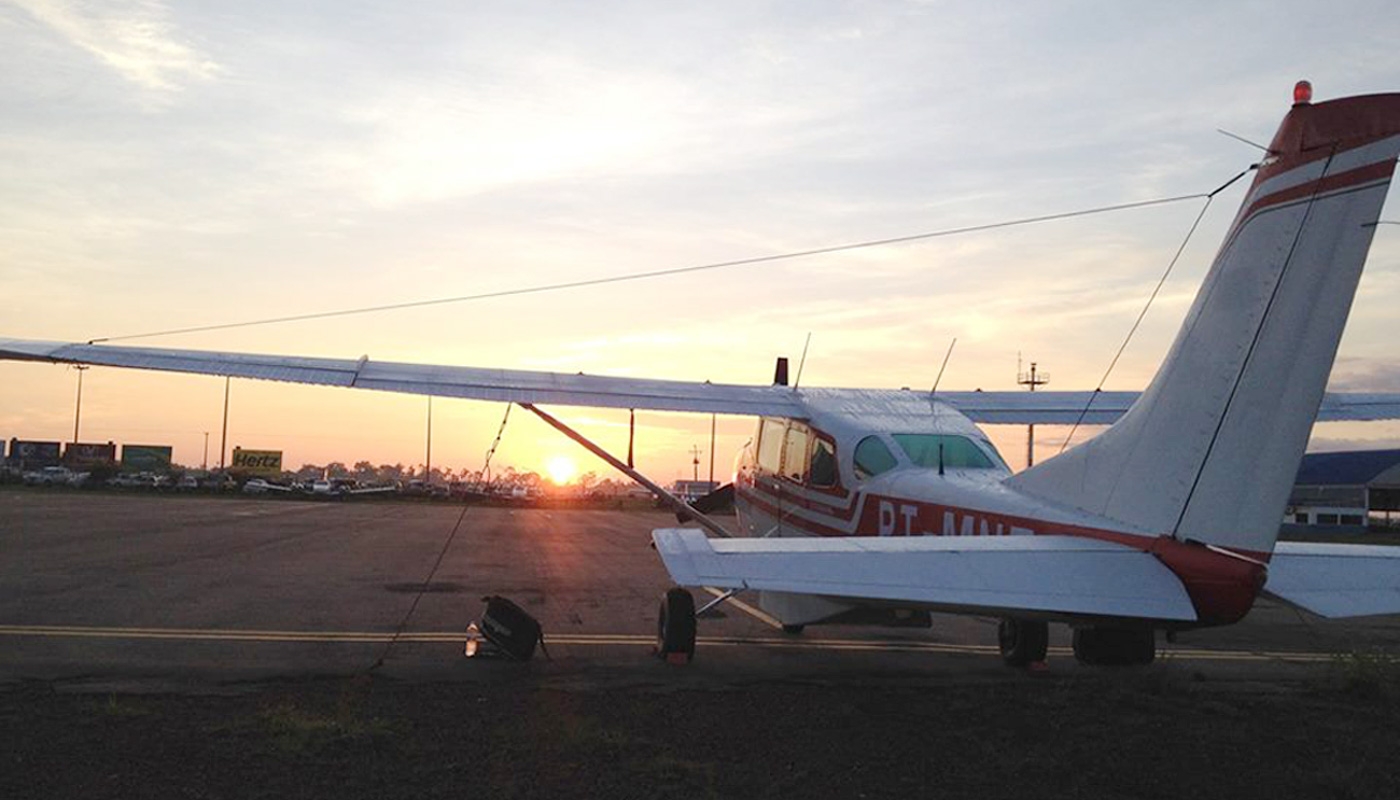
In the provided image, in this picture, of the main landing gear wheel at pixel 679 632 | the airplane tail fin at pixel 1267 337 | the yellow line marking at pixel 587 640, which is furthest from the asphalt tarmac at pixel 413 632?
the airplane tail fin at pixel 1267 337

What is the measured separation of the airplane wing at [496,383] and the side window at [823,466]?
70cm

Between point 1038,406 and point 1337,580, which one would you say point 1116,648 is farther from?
point 1038,406

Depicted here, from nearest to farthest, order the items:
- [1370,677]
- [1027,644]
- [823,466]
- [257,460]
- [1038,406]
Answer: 1. [1370,677]
2. [1027,644]
3. [823,466]
4. [1038,406]
5. [257,460]

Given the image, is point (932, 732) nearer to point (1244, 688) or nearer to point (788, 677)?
point (788, 677)

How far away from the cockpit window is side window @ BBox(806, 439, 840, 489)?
2.73 ft

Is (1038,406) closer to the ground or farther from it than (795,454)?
farther from it

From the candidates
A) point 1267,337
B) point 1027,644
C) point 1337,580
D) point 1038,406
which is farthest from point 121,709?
point 1038,406

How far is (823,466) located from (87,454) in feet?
368

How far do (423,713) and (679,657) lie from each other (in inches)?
122

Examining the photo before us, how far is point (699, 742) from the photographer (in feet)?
22.7

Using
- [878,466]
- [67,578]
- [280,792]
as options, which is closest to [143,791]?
[280,792]

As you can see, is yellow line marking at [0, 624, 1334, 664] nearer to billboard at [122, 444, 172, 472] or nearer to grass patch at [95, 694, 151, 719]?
grass patch at [95, 694, 151, 719]

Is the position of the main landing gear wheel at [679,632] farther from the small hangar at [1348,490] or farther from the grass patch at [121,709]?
the small hangar at [1348,490]

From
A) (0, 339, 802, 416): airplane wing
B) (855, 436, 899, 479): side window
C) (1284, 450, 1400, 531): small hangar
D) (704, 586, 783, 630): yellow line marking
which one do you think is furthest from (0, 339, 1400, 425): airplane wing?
(1284, 450, 1400, 531): small hangar
